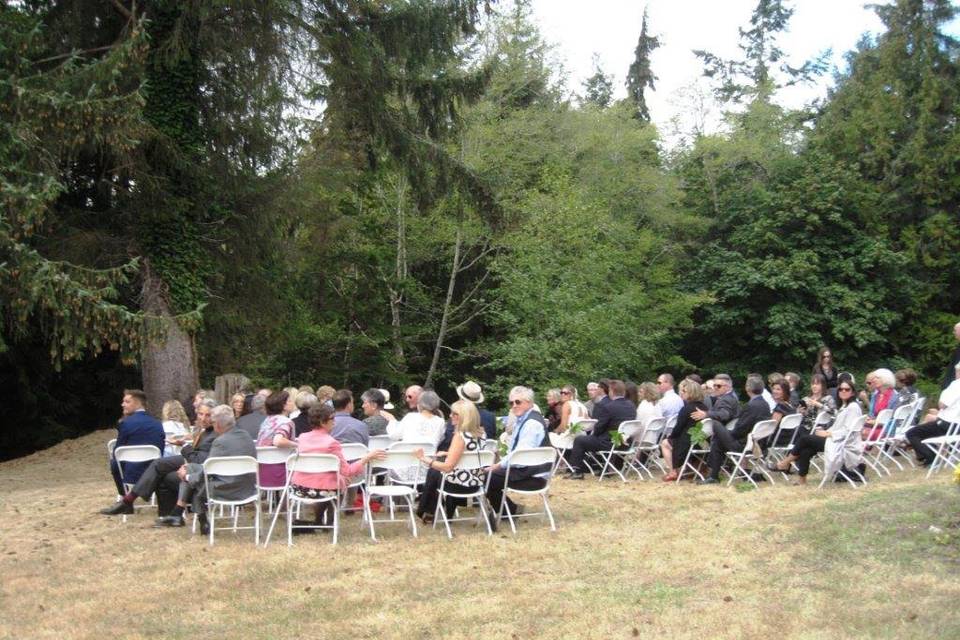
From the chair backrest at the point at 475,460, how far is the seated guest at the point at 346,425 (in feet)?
3.88

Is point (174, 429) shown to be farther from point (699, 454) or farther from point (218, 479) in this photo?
point (699, 454)

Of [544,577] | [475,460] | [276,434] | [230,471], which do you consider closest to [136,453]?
[276,434]

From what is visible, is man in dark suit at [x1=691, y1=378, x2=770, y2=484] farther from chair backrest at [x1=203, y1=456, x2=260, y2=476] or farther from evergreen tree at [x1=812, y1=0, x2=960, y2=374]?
evergreen tree at [x1=812, y1=0, x2=960, y2=374]

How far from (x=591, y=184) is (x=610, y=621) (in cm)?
2670

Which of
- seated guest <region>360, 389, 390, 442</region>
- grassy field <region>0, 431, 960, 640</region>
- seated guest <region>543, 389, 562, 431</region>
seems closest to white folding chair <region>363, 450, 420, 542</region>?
grassy field <region>0, 431, 960, 640</region>

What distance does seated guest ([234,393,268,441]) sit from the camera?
10453 mm

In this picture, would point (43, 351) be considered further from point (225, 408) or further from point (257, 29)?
point (225, 408)

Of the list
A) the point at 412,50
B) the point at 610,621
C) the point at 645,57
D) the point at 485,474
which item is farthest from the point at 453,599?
the point at 645,57

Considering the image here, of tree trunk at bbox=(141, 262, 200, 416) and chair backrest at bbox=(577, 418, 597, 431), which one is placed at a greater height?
tree trunk at bbox=(141, 262, 200, 416)

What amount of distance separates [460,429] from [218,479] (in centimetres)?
217

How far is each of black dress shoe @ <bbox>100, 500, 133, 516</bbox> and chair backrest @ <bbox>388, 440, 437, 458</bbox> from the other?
2.89 m

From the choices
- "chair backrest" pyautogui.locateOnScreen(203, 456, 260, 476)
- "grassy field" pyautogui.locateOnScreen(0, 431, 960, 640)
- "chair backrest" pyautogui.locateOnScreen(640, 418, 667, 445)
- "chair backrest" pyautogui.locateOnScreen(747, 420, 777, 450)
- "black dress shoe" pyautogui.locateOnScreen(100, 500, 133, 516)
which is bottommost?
"black dress shoe" pyautogui.locateOnScreen(100, 500, 133, 516)

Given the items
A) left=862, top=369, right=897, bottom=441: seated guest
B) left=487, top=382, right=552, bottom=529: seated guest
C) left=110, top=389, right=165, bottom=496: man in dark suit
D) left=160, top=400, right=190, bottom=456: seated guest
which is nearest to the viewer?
left=487, top=382, right=552, bottom=529: seated guest

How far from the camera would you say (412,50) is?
17.6 metres
